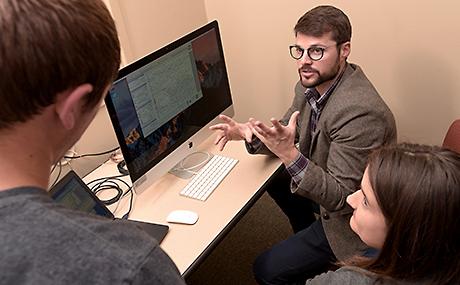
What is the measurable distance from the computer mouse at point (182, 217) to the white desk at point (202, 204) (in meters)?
0.01

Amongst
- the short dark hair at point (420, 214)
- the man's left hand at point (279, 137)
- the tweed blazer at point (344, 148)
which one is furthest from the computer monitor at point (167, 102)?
the short dark hair at point (420, 214)

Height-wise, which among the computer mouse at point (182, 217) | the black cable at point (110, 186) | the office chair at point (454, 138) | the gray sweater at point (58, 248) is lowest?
the black cable at point (110, 186)

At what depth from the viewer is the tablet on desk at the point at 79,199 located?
1340 mm

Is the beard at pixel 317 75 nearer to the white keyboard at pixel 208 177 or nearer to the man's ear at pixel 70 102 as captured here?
the white keyboard at pixel 208 177

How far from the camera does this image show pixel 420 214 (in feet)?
3.25

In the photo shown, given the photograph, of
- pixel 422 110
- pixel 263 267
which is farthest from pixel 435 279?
pixel 422 110

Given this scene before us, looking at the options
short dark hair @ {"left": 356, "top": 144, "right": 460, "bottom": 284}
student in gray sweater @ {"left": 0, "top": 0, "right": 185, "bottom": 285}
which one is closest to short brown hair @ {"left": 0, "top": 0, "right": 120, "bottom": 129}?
student in gray sweater @ {"left": 0, "top": 0, "right": 185, "bottom": 285}

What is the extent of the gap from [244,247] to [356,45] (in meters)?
1.10

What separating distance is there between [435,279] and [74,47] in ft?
2.92

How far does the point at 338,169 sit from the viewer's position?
59.9 inches

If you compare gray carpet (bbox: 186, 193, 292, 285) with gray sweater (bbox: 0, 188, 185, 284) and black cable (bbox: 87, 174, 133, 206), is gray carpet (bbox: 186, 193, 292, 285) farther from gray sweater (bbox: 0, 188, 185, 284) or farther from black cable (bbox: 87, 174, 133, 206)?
gray sweater (bbox: 0, 188, 185, 284)

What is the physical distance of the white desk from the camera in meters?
A: 1.36

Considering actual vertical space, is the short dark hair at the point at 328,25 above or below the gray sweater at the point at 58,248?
below

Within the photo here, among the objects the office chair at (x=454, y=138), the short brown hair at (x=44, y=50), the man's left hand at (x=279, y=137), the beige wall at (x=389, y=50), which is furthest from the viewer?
the beige wall at (x=389, y=50)
